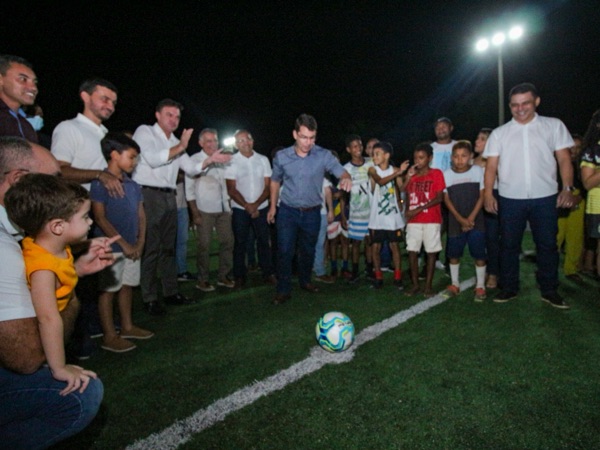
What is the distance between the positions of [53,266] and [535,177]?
186 inches

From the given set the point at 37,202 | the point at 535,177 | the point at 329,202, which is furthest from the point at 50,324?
the point at 329,202

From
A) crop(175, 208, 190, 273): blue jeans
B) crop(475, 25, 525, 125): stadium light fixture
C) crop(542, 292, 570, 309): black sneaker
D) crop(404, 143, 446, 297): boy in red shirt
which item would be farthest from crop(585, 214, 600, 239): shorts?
crop(475, 25, 525, 125): stadium light fixture

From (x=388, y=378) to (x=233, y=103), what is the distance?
29124mm

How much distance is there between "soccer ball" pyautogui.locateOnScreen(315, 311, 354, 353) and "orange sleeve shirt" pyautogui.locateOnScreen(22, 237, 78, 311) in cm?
206

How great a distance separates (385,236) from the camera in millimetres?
5562

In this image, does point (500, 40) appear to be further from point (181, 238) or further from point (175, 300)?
point (175, 300)

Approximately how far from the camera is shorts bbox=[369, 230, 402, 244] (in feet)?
18.0

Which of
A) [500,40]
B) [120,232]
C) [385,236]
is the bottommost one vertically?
[385,236]

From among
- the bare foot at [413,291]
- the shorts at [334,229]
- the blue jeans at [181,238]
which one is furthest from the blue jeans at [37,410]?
the shorts at [334,229]

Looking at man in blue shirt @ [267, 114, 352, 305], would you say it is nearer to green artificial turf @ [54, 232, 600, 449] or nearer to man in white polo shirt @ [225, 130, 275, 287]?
green artificial turf @ [54, 232, 600, 449]

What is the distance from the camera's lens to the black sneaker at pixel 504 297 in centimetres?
466

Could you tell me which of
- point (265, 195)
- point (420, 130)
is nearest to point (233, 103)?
point (420, 130)

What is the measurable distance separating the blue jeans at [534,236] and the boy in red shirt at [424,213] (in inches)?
30.5

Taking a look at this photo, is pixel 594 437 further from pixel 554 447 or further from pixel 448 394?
pixel 448 394
